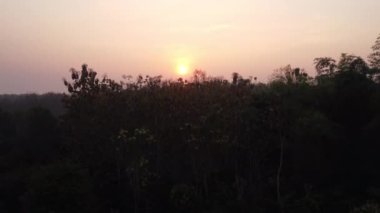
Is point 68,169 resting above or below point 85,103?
below

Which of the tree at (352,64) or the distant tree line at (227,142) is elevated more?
the tree at (352,64)

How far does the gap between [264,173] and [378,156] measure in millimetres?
3578

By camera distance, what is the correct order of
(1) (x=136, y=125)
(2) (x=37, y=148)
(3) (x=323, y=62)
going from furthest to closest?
(2) (x=37, y=148)
(3) (x=323, y=62)
(1) (x=136, y=125)

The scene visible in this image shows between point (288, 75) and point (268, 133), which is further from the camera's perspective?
point (288, 75)

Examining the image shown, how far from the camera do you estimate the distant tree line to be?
15852mm

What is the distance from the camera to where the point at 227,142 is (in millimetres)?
15875

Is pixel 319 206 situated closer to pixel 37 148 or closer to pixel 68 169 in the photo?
pixel 68 169

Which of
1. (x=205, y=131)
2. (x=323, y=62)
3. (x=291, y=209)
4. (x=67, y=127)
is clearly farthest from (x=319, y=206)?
(x=67, y=127)

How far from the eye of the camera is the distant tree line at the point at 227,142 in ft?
52.0

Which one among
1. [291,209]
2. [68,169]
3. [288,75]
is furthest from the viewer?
[288,75]

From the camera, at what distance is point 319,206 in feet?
50.2

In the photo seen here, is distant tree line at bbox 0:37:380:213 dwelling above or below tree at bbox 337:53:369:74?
below

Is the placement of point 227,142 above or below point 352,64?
below

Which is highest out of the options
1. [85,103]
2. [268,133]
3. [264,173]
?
[85,103]
